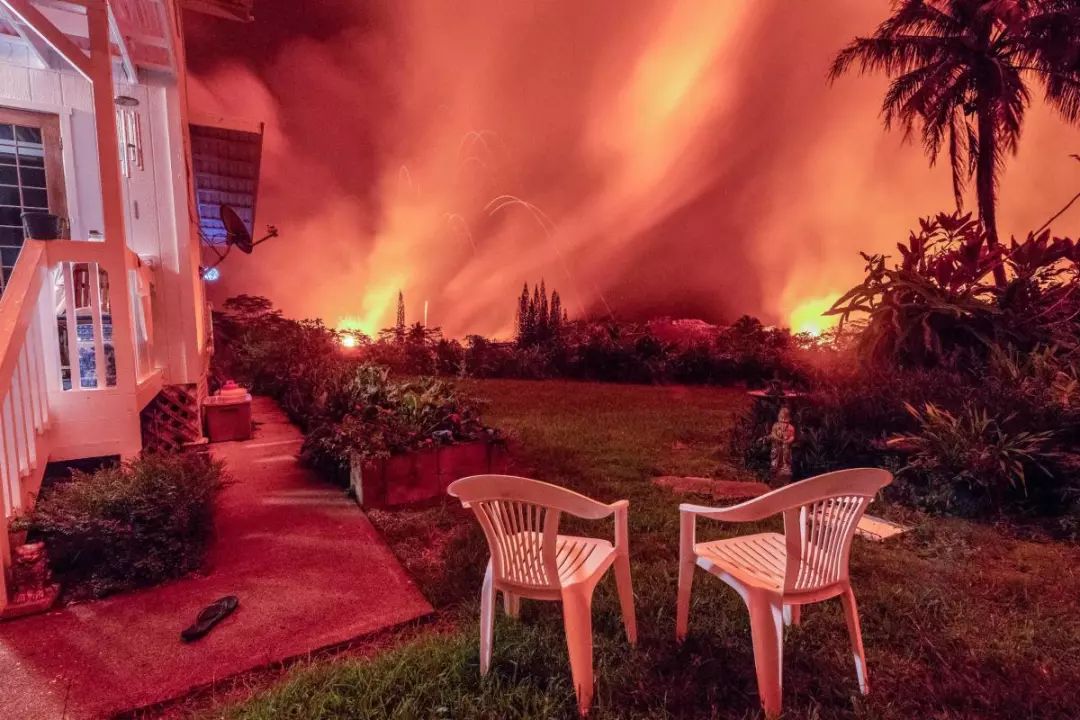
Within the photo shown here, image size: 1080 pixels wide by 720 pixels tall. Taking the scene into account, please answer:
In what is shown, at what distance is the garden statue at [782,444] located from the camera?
5570mm

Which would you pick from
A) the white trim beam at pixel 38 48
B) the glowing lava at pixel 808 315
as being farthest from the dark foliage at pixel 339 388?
the glowing lava at pixel 808 315

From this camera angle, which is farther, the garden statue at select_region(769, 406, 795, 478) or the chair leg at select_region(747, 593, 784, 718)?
the garden statue at select_region(769, 406, 795, 478)

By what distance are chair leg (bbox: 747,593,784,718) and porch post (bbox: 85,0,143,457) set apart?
462 cm

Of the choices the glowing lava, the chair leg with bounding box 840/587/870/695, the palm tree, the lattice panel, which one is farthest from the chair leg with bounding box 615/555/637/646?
the glowing lava

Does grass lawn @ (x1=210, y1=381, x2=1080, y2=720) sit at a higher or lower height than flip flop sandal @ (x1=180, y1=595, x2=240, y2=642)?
lower

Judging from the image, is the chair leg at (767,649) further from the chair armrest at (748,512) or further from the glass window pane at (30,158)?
the glass window pane at (30,158)

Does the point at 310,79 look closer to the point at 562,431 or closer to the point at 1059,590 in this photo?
the point at 562,431

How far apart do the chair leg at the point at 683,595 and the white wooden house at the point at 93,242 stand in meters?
3.47

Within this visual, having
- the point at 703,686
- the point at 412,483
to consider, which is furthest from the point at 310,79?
the point at 703,686

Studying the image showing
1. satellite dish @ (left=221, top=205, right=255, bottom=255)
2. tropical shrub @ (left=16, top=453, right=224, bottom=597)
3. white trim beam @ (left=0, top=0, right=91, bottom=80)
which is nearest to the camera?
tropical shrub @ (left=16, top=453, right=224, bottom=597)

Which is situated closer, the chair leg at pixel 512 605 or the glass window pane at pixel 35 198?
the chair leg at pixel 512 605

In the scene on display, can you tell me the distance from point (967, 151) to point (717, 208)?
22.3 ft

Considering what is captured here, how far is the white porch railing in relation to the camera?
3.24m

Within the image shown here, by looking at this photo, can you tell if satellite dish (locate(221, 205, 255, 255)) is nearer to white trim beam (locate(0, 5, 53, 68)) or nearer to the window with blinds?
the window with blinds
